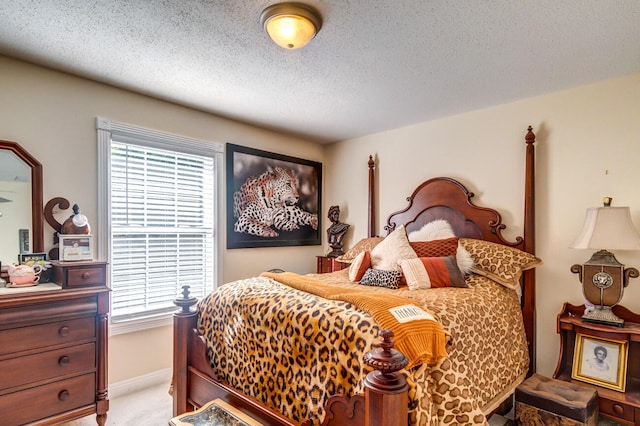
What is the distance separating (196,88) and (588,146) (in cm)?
316

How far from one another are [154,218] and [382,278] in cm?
207

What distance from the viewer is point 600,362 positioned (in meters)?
2.31

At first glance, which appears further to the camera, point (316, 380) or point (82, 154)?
point (82, 154)

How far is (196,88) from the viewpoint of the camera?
2803mm

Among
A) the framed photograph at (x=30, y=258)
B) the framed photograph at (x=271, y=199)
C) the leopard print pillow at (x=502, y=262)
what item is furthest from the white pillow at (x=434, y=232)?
the framed photograph at (x=30, y=258)

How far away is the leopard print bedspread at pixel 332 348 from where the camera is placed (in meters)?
1.47

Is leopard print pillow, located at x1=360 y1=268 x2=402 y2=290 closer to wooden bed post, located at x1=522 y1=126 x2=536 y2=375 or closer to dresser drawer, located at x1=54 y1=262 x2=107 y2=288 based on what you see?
wooden bed post, located at x1=522 y1=126 x2=536 y2=375

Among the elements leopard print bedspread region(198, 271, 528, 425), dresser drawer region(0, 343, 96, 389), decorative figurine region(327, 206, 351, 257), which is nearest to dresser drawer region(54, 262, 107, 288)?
dresser drawer region(0, 343, 96, 389)

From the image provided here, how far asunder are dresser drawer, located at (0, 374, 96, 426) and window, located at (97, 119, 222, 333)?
25.5 inches

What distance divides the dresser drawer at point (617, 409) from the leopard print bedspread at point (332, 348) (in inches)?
19.2

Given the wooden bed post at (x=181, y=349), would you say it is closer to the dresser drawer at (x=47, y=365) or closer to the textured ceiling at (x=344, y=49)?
the dresser drawer at (x=47, y=365)

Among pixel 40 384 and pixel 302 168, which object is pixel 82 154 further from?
pixel 302 168

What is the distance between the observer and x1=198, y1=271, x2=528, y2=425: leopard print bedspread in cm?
147

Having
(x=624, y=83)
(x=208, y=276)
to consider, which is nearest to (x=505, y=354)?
(x=624, y=83)
